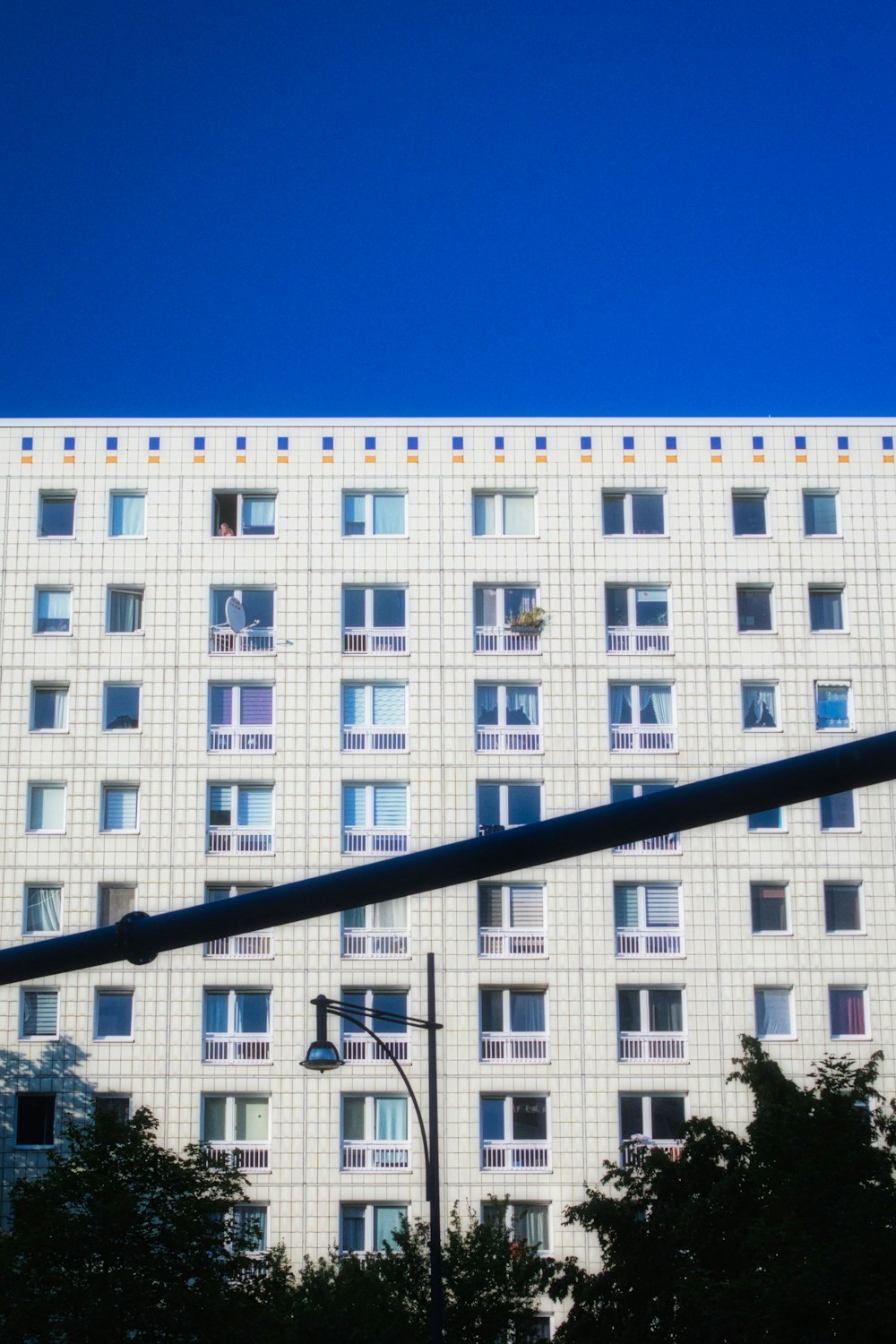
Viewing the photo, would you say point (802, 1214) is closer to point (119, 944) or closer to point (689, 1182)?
point (689, 1182)

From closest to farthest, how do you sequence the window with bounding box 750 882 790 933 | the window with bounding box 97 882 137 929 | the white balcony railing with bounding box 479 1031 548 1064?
the white balcony railing with bounding box 479 1031 548 1064
the window with bounding box 750 882 790 933
the window with bounding box 97 882 137 929

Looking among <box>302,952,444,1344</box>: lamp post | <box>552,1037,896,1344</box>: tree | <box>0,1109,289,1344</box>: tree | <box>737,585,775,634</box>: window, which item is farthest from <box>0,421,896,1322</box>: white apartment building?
<box>302,952,444,1344</box>: lamp post

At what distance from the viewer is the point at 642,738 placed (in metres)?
46.1

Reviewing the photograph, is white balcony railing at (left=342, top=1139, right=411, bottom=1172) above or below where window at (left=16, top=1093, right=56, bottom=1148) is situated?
below

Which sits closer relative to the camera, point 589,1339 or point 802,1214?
point 802,1214

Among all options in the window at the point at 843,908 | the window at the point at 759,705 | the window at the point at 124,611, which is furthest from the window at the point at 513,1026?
the window at the point at 124,611

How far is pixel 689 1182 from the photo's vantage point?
32.3 meters

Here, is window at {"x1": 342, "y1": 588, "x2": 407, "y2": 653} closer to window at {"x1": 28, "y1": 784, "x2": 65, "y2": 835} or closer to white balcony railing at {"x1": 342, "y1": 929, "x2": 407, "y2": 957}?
white balcony railing at {"x1": 342, "y1": 929, "x2": 407, "y2": 957}

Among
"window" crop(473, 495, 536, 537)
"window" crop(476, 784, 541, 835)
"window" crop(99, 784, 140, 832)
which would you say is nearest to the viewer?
"window" crop(476, 784, 541, 835)

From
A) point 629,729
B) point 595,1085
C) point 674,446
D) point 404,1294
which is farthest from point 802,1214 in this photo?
point 674,446

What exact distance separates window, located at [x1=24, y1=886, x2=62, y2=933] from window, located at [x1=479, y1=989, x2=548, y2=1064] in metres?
10.7

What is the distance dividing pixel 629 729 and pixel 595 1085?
894cm

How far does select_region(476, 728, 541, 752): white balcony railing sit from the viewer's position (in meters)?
45.9

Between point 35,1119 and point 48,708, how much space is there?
33.6 ft
